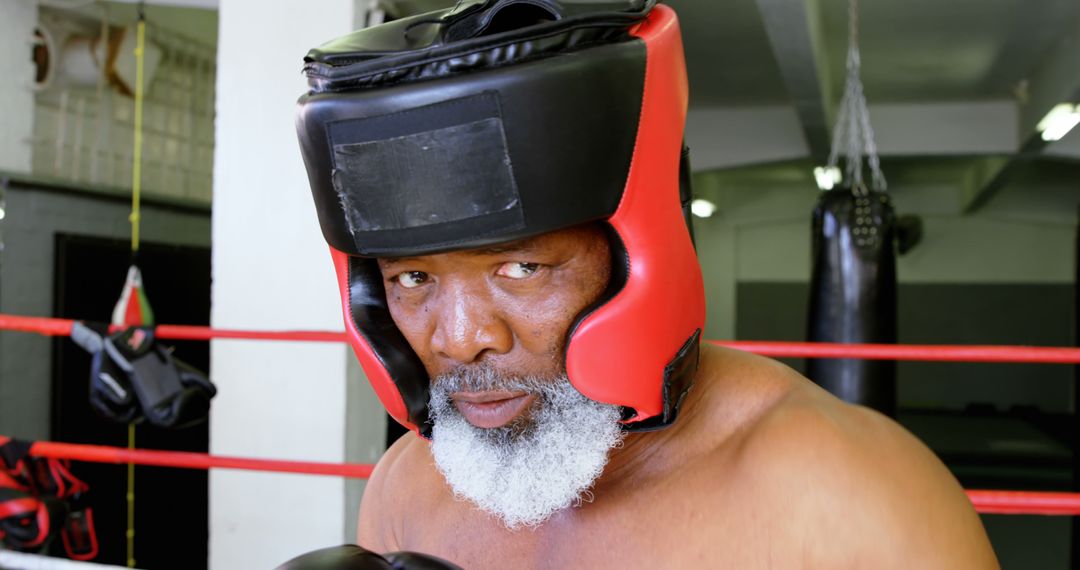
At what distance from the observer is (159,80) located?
555 cm

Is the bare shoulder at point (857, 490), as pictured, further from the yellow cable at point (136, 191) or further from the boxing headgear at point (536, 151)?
the yellow cable at point (136, 191)

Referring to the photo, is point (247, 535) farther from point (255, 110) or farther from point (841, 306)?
point (841, 306)

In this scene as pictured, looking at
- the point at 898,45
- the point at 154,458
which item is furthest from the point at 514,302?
the point at 898,45

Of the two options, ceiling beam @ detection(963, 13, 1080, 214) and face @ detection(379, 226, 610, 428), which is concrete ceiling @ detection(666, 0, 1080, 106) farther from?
face @ detection(379, 226, 610, 428)

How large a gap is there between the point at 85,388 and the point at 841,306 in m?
3.64

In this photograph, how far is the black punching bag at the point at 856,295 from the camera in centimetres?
379

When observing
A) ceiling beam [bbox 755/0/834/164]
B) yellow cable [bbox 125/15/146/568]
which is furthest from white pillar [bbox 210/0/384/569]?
ceiling beam [bbox 755/0/834/164]

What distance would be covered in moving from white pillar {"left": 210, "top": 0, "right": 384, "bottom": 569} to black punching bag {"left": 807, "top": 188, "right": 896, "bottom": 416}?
1981 mm

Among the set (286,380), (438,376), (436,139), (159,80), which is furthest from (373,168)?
(159,80)

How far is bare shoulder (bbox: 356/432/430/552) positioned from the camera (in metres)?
1.21

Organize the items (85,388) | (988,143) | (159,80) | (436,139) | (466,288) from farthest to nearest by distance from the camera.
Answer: (988,143) → (159,80) → (85,388) → (466,288) → (436,139)

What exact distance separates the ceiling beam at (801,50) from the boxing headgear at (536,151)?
3.04 meters

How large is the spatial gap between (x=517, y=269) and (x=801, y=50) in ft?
12.5

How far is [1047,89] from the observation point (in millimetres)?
5957
